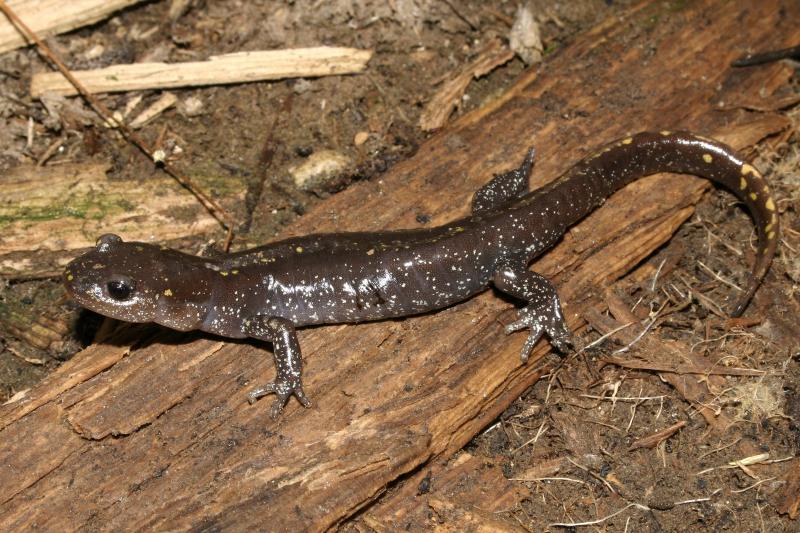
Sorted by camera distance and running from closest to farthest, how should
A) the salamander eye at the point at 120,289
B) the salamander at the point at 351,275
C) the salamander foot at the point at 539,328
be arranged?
1. the salamander eye at the point at 120,289
2. the salamander at the point at 351,275
3. the salamander foot at the point at 539,328

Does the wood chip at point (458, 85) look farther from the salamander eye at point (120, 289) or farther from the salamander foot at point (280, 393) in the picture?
the salamander eye at point (120, 289)

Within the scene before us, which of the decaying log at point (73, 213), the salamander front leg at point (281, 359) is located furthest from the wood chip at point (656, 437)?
the decaying log at point (73, 213)

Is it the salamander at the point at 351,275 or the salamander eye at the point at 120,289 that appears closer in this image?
the salamander eye at the point at 120,289

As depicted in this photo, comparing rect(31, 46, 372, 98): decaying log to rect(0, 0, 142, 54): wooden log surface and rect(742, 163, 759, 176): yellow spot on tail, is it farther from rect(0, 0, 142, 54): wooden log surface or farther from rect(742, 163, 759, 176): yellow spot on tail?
rect(742, 163, 759, 176): yellow spot on tail

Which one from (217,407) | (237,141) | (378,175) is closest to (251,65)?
(237,141)

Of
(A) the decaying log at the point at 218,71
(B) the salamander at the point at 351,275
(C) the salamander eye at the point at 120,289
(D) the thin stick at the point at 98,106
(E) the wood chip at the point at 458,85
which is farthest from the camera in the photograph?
(A) the decaying log at the point at 218,71

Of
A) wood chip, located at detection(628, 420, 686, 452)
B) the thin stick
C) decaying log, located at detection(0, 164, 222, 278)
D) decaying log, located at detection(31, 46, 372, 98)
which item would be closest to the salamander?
decaying log, located at detection(0, 164, 222, 278)

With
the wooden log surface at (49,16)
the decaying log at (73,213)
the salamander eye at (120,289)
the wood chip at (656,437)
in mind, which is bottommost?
the wood chip at (656,437)
